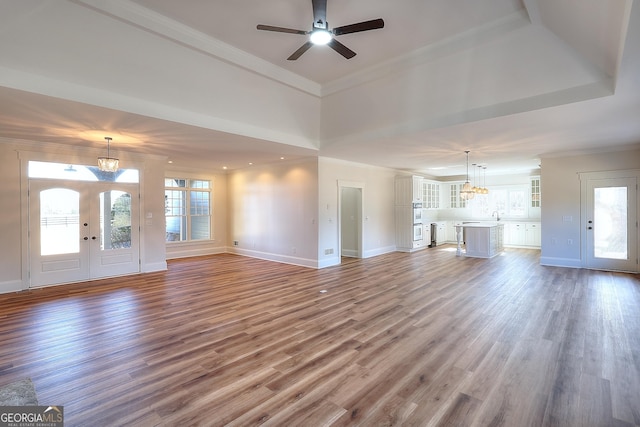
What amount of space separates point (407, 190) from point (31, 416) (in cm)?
939

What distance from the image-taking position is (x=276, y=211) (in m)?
8.37

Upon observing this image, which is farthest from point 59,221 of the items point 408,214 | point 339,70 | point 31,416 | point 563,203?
point 563,203

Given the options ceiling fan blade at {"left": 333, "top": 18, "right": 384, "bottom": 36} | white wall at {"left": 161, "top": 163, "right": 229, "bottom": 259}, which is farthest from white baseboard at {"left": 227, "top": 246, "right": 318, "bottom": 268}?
ceiling fan blade at {"left": 333, "top": 18, "right": 384, "bottom": 36}

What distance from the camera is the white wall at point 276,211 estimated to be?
7.51m

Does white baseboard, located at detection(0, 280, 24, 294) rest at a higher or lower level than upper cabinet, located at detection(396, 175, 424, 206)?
lower

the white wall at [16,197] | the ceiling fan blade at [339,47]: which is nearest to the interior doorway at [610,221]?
the ceiling fan blade at [339,47]

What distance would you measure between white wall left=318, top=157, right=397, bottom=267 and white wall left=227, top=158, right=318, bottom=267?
237mm

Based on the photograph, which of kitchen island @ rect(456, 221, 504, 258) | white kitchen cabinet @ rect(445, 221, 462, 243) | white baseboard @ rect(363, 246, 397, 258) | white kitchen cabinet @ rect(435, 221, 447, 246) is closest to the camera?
kitchen island @ rect(456, 221, 504, 258)

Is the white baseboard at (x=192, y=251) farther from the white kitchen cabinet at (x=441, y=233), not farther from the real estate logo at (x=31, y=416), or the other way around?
the white kitchen cabinet at (x=441, y=233)

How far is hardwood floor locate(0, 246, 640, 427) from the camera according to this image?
2.19 metres

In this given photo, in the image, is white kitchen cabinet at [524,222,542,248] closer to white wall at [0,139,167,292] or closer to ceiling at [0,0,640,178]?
ceiling at [0,0,640,178]

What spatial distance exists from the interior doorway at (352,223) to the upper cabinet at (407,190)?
1703 mm

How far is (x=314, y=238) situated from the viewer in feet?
24.3

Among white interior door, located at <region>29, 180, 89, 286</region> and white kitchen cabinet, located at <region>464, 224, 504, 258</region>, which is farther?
white kitchen cabinet, located at <region>464, 224, 504, 258</region>
